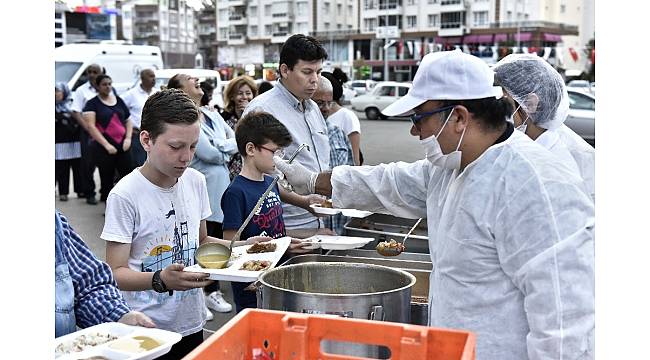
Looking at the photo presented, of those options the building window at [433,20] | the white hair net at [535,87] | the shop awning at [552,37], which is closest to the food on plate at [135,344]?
the white hair net at [535,87]

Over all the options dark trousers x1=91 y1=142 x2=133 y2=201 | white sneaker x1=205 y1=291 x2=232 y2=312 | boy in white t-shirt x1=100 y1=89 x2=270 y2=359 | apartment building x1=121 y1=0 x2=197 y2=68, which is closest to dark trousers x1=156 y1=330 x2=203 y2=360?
boy in white t-shirt x1=100 y1=89 x2=270 y2=359

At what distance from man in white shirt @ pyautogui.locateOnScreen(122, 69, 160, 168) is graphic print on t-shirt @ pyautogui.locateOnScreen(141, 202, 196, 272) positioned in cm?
523

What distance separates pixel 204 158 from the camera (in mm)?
5137

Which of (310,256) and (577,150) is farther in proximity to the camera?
(577,150)

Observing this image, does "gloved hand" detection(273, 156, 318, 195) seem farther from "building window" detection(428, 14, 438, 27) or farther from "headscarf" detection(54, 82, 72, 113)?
"building window" detection(428, 14, 438, 27)

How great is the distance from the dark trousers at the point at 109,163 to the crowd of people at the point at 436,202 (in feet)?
16.0

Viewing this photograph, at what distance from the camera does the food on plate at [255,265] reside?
8.25 ft

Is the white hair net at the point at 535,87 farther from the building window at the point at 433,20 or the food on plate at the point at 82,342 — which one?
the building window at the point at 433,20

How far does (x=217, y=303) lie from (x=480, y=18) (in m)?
57.8

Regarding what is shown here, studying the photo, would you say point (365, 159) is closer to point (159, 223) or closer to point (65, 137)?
point (65, 137)

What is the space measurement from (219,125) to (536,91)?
10.5 ft

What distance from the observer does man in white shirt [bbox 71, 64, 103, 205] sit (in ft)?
27.3

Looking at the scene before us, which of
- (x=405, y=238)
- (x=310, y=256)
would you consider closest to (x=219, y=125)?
(x=405, y=238)

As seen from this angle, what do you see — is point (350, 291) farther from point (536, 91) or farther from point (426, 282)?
point (536, 91)
